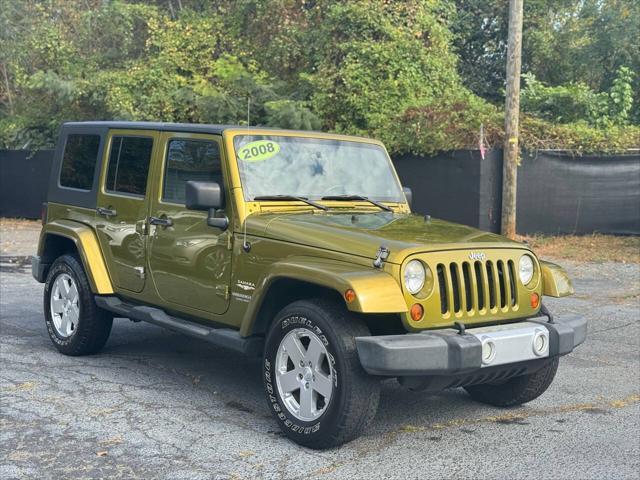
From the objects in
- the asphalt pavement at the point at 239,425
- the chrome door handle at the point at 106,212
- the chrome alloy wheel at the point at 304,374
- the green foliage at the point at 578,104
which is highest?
the green foliage at the point at 578,104

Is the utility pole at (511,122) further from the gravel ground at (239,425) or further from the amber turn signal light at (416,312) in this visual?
the amber turn signal light at (416,312)

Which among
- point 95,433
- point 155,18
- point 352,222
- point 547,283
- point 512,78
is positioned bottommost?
point 95,433

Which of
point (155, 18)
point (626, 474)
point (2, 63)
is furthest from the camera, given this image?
point (2, 63)

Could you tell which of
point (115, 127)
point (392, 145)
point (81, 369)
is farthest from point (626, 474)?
point (392, 145)

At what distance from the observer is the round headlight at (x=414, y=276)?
4457 millimetres

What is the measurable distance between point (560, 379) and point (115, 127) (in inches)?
160

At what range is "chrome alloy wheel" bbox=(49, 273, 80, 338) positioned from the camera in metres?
6.71

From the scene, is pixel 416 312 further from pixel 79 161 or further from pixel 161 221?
pixel 79 161

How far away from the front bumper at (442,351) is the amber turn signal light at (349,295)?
21 centimetres

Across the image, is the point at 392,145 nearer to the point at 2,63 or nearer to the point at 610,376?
the point at 610,376

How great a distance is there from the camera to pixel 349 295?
14.1 feet

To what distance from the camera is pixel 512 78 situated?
13.3 m

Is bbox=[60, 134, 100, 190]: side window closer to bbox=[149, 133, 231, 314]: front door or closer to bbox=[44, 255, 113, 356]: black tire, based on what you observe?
bbox=[44, 255, 113, 356]: black tire

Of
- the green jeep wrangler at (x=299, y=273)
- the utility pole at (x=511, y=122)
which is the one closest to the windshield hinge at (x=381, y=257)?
the green jeep wrangler at (x=299, y=273)
